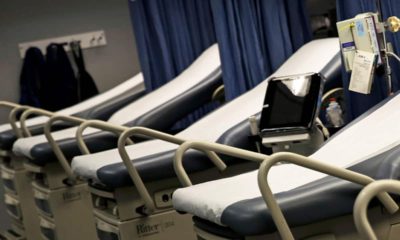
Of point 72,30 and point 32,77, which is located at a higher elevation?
point 72,30

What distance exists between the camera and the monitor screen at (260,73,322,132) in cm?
259

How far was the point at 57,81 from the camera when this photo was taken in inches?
237

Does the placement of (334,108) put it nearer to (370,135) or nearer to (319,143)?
(319,143)

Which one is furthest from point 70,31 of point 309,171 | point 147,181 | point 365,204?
point 365,204

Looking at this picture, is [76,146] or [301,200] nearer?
[301,200]

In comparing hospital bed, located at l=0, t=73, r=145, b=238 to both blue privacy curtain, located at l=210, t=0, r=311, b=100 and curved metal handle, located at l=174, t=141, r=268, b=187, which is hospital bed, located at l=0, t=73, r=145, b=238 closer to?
blue privacy curtain, located at l=210, t=0, r=311, b=100

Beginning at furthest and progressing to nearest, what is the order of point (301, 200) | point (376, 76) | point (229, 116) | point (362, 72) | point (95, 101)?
point (95, 101), point (229, 116), point (376, 76), point (362, 72), point (301, 200)

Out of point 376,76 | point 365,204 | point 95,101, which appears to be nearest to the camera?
point 365,204

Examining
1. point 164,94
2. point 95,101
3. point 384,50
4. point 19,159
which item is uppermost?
point 384,50

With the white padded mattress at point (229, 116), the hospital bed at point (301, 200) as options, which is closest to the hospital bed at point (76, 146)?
the white padded mattress at point (229, 116)

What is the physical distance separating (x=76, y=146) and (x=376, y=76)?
1684mm

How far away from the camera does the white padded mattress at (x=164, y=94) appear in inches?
161

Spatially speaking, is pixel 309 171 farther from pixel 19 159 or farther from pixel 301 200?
pixel 19 159

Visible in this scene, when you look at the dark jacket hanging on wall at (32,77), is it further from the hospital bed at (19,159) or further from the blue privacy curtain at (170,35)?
the blue privacy curtain at (170,35)
